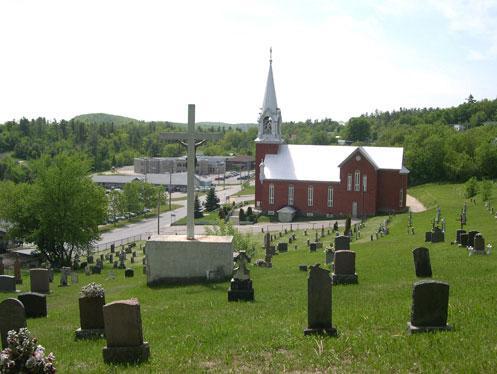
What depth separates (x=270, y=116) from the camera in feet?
205

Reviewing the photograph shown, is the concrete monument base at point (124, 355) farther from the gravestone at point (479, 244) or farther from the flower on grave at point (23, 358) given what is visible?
the gravestone at point (479, 244)

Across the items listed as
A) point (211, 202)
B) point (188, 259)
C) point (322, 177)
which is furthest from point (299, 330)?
point (211, 202)

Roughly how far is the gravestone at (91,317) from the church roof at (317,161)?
1891 inches

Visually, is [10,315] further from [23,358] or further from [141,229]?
[141,229]

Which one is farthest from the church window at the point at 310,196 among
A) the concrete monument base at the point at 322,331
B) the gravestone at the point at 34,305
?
the concrete monument base at the point at 322,331

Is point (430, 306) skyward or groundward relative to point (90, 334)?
skyward

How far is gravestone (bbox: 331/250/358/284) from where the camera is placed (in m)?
17.1

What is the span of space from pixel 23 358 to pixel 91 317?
4.83 m

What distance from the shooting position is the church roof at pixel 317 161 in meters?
59.7

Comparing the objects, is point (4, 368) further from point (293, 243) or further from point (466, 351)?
point (293, 243)

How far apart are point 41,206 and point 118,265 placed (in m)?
8.80

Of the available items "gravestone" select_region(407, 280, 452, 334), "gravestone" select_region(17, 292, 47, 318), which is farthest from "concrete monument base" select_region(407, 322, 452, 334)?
"gravestone" select_region(17, 292, 47, 318)

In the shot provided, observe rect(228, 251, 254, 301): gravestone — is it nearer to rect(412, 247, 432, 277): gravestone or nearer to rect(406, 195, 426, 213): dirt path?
rect(412, 247, 432, 277): gravestone

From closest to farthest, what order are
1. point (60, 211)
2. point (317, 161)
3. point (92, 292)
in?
point (92, 292)
point (60, 211)
point (317, 161)
